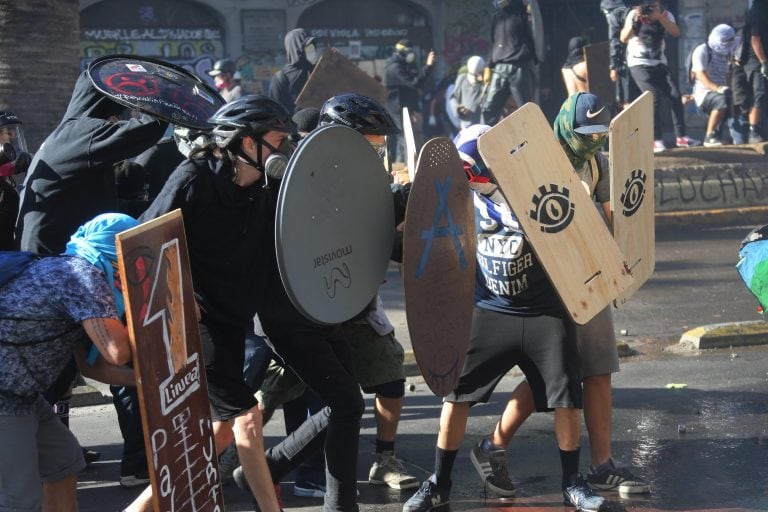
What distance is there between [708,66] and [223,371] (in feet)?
43.1

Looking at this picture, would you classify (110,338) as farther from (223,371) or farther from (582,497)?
(582,497)

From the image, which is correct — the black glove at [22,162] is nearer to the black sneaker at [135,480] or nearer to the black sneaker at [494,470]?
the black sneaker at [135,480]

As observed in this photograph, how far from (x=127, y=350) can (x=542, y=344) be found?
1.85m

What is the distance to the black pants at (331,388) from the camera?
435 centimetres

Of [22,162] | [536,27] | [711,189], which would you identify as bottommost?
[711,189]

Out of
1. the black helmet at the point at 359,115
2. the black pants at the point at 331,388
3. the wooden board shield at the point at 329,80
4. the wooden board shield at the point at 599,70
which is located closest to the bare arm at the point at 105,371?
the black pants at the point at 331,388

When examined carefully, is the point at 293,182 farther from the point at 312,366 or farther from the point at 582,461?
the point at 582,461

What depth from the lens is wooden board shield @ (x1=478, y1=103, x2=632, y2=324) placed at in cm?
444

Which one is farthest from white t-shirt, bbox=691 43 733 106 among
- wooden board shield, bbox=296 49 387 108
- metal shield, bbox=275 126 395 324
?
metal shield, bbox=275 126 395 324

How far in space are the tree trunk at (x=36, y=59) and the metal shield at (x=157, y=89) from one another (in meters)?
5.01

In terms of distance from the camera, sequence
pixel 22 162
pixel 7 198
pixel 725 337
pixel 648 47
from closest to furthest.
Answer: pixel 7 198 → pixel 22 162 → pixel 725 337 → pixel 648 47

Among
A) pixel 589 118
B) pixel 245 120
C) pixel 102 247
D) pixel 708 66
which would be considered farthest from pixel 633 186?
pixel 708 66

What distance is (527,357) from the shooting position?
4.81 m

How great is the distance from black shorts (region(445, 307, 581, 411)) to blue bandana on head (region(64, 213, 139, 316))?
1.64m
